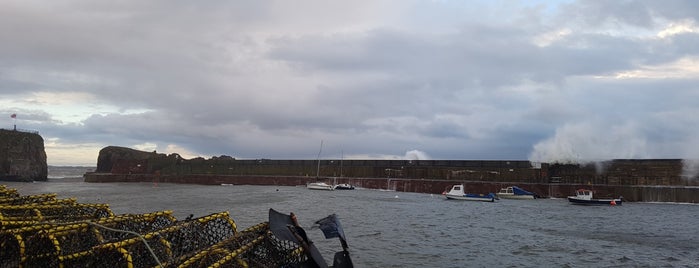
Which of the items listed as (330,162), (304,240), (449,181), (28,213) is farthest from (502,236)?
(330,162)

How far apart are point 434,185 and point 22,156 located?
328ft

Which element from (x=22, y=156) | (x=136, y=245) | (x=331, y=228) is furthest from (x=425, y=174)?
(x=22, y=156)

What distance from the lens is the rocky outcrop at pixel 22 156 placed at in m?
110

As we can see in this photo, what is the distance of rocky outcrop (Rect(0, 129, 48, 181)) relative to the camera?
110125 millimetres

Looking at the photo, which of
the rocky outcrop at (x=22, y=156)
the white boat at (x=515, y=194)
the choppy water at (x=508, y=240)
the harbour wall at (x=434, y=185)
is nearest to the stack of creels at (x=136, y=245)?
the choppy water at (x=508, y=240)

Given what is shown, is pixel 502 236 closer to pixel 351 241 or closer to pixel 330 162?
pixel 351 241

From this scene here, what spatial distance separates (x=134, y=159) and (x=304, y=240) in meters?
134

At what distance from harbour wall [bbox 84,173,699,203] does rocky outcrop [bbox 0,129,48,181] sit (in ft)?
39.0

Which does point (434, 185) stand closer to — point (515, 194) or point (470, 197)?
point (515, 194)

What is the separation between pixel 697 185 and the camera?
70.1 m

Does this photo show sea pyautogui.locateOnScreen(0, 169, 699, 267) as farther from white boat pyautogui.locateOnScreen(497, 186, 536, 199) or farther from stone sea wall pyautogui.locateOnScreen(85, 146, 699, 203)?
stone sea wall pyautogui.locateOnScreen(85, 146, 699, 203)

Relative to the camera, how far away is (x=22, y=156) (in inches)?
4478

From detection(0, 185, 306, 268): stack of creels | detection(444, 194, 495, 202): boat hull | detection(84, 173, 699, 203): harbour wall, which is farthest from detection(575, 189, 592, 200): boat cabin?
detection(0, 185, 306, 268): stack of creels

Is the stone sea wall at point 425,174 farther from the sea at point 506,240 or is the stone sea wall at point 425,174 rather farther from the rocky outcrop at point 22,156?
the sea at point 506,240
